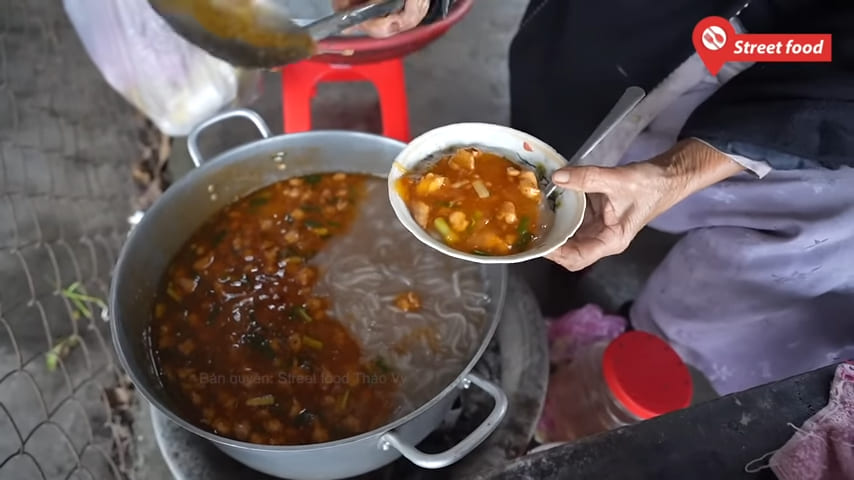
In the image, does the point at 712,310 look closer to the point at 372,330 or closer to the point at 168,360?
the point at 372,330

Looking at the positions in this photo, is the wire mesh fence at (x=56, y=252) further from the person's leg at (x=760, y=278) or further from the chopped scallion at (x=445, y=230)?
the person's leg at (x=760, y=278)

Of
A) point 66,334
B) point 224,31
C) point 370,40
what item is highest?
point 224,31

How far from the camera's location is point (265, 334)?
5.64ft

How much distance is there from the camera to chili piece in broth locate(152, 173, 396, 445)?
160 centimetres

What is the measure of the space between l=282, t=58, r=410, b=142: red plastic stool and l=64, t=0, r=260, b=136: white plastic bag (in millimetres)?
320

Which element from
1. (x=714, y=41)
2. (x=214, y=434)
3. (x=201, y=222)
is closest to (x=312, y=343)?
(x=214, y=434)

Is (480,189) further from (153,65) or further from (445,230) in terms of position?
(153,65)

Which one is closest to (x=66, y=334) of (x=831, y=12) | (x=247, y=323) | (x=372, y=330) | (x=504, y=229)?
(x=247, y=323)

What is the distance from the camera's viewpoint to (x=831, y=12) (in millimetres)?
1440

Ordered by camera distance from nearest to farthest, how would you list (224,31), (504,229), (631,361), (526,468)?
(526,468), (504,229), (224,31), (631,361)

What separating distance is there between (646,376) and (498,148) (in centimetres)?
82

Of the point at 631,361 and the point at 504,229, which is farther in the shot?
the point at 631,361

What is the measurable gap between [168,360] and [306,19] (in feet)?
3.30

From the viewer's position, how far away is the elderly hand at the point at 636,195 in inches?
58.7
